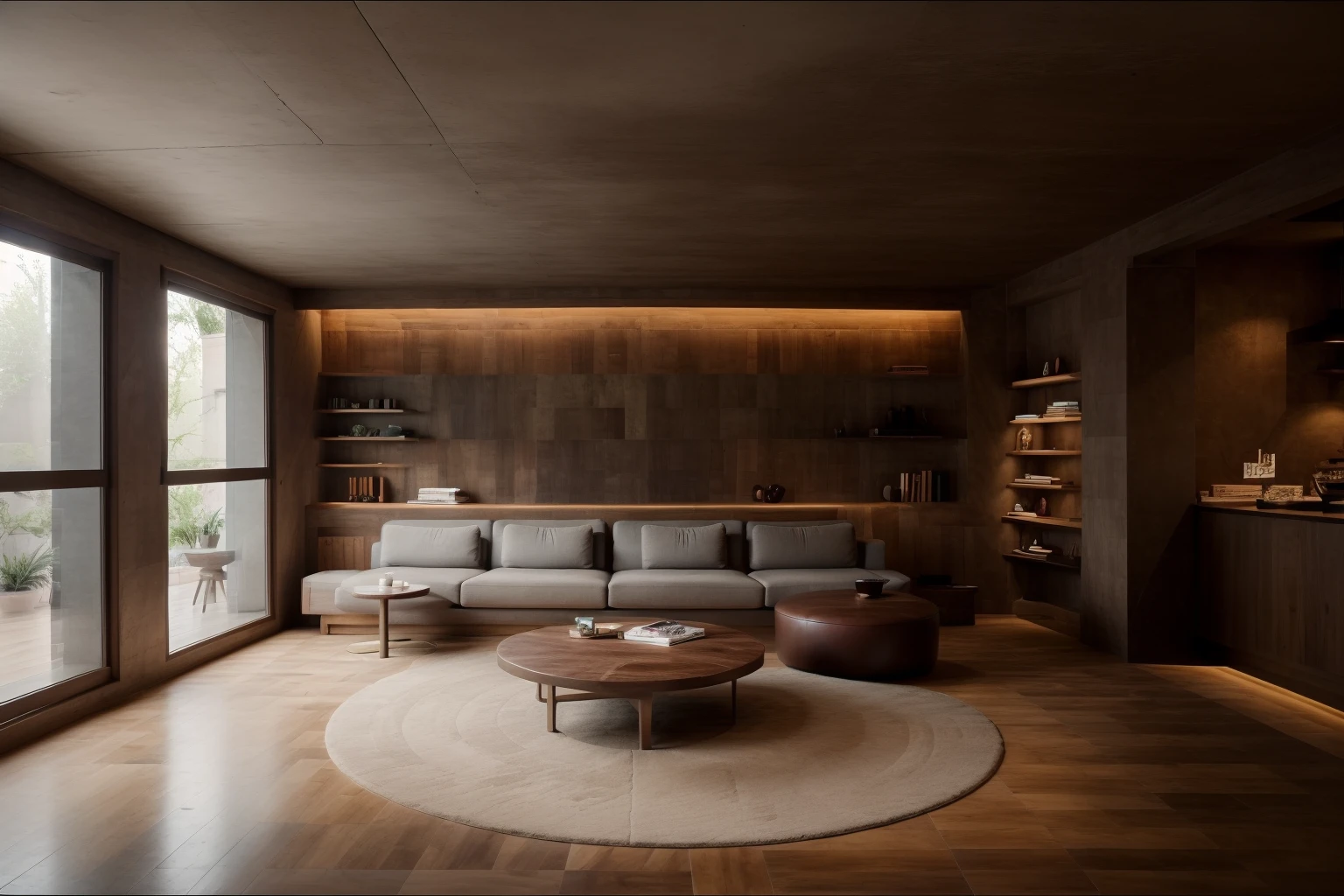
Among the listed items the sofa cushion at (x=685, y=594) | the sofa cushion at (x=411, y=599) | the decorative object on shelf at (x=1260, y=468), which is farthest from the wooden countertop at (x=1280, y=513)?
the sofa cushion at (x=411, y=599)

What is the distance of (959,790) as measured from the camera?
3.54 metres

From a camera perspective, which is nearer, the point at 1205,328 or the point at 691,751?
the point at 691,751

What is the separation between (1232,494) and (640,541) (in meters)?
4.28

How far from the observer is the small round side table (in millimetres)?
5957

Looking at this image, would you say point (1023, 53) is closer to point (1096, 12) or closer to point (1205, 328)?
point (1096, 12)

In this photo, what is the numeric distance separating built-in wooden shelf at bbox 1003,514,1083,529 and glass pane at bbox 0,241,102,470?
6.63 m

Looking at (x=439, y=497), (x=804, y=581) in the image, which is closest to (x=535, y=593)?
(x=439, y=497)

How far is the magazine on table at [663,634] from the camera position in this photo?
460 cm

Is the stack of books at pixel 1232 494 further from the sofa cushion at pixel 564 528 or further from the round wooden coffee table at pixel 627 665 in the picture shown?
the sofa cushion at pixel 564 528

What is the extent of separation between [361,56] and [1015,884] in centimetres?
→ 360

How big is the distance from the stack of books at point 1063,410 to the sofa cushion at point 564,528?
3.79 m

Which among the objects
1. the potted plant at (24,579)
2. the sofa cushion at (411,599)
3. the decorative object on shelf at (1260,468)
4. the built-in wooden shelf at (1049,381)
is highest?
the built-in wooden shelf at (1049,381)

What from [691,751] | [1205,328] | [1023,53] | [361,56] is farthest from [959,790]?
[1205,328]

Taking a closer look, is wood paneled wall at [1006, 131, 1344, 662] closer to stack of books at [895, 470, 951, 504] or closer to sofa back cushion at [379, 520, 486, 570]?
stack of books at [895, 470, 951, 504]
